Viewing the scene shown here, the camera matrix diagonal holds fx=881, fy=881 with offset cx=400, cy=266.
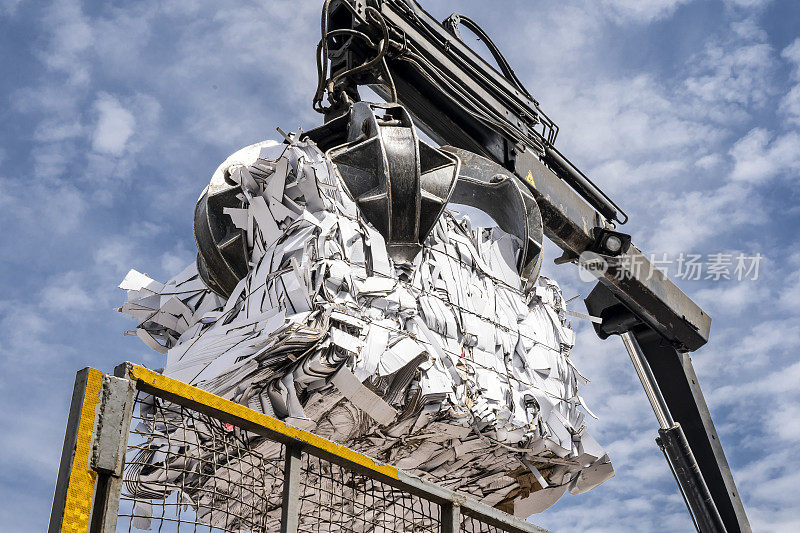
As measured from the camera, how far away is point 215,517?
5.41 metres

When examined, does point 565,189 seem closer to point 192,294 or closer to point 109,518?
point 192,294

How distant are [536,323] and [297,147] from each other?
207 cm

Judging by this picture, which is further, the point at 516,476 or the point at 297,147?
the point at 516,476

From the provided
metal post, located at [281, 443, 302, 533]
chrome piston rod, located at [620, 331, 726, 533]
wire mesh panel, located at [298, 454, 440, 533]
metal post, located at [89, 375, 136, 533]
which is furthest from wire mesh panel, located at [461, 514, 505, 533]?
chrome piston rod, located at [620, 331, 726, 533]

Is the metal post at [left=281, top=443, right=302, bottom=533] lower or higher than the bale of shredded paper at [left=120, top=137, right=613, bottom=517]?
lower

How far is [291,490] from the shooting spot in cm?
273

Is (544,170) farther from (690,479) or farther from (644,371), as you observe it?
(690,479)

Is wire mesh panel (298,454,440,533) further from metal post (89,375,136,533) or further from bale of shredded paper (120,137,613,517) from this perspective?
metal post (89,375,136,533)

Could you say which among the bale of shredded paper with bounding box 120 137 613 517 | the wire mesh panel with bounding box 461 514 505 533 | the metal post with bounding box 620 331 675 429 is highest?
the metal post with bounding box 620 331 675 429

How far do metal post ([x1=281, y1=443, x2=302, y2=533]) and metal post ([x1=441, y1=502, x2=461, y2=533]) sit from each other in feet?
2.16

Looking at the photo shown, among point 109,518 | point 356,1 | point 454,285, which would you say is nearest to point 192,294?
point 454,285

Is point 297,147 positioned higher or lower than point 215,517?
higher

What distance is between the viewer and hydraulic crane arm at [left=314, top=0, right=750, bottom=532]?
6.31 m

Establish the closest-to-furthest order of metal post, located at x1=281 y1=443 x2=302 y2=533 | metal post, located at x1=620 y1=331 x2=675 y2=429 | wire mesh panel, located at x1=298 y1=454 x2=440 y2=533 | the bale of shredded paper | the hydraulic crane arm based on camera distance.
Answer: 1. metal post, located at x1=281 y1=443 x2=302 y2=533
2. wire mesh panel, located at x1=298 y1=454 x2=440 y2=533
3. the bale of shredded paper
4. the hydraulic crane arm
5. metal post, located at x1=620 y1=331 x2=675 y2=429
